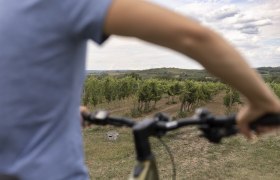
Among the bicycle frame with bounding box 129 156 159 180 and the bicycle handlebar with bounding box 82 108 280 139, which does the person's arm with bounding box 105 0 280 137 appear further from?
the bicycle frame with bounding box 129 156 159 180

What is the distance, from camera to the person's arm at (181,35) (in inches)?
42.5

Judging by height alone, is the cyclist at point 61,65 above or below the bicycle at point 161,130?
above

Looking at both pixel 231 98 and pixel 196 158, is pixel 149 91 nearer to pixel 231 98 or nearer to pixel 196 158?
pixel 231 98

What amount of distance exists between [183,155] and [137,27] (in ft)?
54.8

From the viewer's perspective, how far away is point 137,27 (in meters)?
1.08

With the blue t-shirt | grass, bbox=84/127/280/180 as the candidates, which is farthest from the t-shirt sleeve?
grass, bbox=84/127/280/180

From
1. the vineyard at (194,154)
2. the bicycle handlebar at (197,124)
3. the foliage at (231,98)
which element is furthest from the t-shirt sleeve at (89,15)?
the foliage at (231,98)

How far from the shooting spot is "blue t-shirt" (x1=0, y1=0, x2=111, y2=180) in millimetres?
1150

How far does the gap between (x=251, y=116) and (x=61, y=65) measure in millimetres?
547

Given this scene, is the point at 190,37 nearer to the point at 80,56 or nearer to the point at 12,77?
the point at 80,56

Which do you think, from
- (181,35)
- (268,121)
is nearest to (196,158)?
(268,121)

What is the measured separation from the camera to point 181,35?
1098 mm

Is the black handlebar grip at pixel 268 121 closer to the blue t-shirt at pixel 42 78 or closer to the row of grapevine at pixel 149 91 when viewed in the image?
the blue t-shirt at pixel 42 78

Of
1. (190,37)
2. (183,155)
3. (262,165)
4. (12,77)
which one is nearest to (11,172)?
(12,77)
